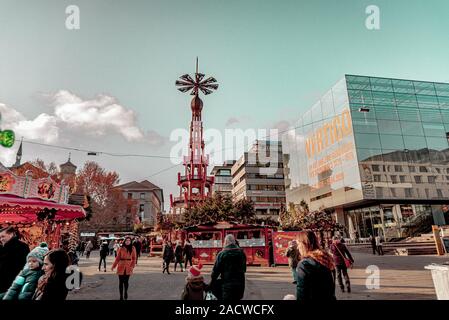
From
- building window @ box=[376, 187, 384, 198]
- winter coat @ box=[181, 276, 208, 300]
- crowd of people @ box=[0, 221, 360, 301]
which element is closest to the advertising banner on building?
crowd of people @ box=[0, 221, 360, 301]

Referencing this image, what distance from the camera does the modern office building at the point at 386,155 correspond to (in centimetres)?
3070

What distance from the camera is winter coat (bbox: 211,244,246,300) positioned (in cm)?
410

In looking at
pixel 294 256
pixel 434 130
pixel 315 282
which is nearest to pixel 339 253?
pixel 294 256

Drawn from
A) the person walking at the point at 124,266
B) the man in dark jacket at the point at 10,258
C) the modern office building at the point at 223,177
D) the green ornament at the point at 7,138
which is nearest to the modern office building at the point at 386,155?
the green ornament at the point at 7,138

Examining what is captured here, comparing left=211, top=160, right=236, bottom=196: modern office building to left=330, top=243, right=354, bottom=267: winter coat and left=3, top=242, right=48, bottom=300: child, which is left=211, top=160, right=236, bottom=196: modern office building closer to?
left=330, top=243, right=354, bottom=267: winter coat

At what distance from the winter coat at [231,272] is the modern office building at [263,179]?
59093 millimetres

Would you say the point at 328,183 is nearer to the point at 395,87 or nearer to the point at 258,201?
the point at 395,87

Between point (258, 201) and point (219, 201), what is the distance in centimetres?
3750

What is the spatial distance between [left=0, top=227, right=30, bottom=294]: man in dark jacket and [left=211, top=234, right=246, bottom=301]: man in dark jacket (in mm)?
2988

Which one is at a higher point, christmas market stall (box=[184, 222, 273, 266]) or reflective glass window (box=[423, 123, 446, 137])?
reflective glass window (box=[423, 123, 446, 137])

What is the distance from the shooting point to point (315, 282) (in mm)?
2854

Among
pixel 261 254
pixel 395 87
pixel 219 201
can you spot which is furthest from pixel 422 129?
pixel 261 254

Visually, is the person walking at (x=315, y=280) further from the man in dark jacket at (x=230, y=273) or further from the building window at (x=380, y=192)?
the building window at (x=380, y=192)

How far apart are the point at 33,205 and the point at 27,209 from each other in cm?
355
